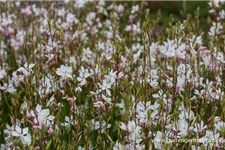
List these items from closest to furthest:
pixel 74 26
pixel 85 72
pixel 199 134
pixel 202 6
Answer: pixel 199 134, pixel 85 72, pixel 74 26, pixel 202 6

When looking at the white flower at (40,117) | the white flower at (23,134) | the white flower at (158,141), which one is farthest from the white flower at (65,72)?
the white flower at (158,141)

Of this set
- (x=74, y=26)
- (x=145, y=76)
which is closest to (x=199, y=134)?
(x=145, y=76)

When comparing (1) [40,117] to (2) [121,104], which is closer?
(1) [40,117]

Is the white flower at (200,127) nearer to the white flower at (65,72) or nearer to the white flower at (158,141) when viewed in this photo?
the white flower at (158,141)

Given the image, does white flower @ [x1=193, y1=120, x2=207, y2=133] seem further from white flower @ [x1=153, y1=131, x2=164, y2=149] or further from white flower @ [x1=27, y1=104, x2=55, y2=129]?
white flower @ [x1=27, y1=104, x2=55, y2=129]

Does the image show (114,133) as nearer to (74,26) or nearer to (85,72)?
(85,72)

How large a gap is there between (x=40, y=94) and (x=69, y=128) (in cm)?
36

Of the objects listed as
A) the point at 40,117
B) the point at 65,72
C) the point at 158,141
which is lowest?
the point at 158,141

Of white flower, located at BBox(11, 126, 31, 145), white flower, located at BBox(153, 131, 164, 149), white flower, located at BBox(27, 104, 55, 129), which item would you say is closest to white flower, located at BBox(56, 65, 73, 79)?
white flower, located at BBox(27, 104, 55, 129)

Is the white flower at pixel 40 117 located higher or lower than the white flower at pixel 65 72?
lower

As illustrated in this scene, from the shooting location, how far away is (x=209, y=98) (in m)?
4.03

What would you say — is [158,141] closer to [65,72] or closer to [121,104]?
[121,104]

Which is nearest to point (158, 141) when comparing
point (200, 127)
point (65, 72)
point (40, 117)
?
point (200, 127)

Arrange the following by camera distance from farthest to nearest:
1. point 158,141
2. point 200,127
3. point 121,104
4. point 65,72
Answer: point 65,72, point 121,104, point 200,127, point 158,141
